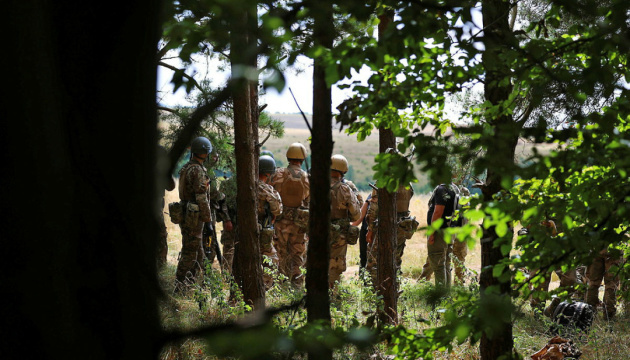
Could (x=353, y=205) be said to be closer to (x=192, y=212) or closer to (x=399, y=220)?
(x=399, y=220)

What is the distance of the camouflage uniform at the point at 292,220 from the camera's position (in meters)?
8.98

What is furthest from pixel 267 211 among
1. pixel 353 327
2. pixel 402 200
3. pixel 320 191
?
pixel 353 327

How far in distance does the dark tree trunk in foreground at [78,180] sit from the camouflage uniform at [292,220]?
7625 millimetres

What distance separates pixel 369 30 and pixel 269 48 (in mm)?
1033

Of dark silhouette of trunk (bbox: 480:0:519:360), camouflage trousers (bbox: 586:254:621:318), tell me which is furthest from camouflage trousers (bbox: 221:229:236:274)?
dark silhouette of trunk (bbox: 480:0:519:360)

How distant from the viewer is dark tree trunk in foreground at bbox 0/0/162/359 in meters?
1.18

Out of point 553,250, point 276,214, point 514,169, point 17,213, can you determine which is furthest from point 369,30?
point 276,214

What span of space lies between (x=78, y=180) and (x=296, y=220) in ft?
25.6

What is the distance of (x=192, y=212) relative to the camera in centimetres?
773

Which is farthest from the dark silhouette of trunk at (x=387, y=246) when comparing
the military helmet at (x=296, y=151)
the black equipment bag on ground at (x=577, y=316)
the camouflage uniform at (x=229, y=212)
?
the camouflage uniform at (x=229, y=212)

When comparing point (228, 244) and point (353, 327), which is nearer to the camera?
point (353, 327)

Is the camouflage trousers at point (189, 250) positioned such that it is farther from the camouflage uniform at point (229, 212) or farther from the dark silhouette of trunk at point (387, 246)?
the dark silhouette of trunk at point (387, 246)

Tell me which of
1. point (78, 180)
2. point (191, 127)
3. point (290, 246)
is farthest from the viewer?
point (290, 246)

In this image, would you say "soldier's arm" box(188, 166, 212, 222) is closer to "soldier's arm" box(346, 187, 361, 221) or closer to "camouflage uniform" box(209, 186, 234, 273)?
"camouflage uniform" box(209, 186, 234, 273)
